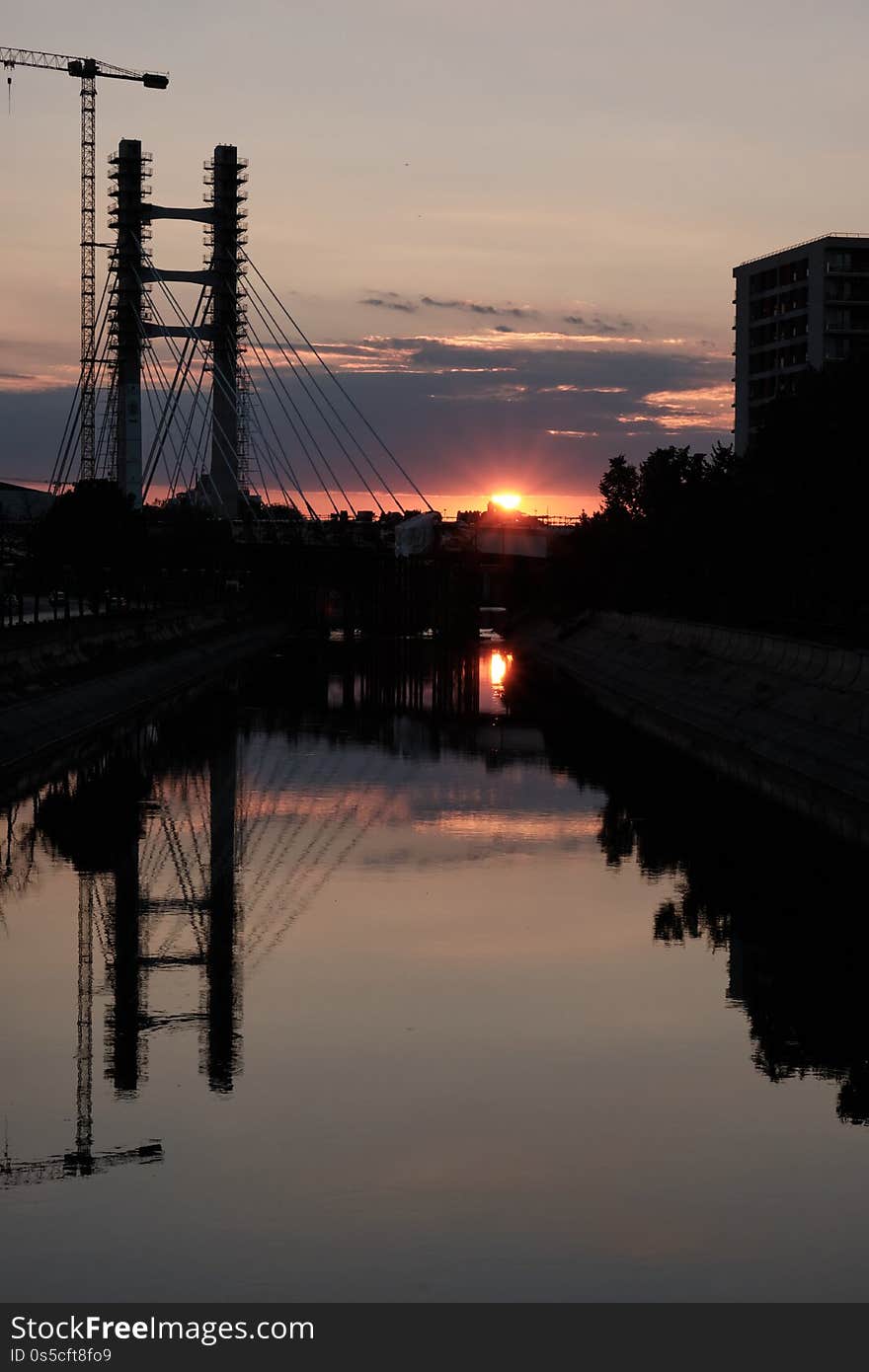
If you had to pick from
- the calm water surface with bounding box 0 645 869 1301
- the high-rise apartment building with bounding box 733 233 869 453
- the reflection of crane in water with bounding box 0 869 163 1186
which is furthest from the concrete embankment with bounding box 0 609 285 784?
the high-rise apartment building with bounding box 733 233 869 453

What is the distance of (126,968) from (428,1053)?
6999 mm

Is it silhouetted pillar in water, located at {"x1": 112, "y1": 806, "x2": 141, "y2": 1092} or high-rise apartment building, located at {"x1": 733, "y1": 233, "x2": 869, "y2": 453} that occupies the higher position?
high-rise apartment building, located at {"x1": 733, "y1": 233, "x2": 869, "y2": 453}

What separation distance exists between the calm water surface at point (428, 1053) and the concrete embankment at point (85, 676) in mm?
11576

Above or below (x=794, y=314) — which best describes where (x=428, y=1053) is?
below

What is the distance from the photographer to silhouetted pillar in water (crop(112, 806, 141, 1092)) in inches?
918

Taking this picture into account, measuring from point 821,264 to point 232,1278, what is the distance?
165118 mm

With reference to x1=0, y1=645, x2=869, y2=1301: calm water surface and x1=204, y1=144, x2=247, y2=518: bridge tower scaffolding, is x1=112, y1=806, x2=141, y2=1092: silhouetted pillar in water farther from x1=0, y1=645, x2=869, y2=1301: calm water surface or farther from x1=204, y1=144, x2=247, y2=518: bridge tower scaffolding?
x1=204, y1=144, x2=247, y2=518: bridge tower scaffolding

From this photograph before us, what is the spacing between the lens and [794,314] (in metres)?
175

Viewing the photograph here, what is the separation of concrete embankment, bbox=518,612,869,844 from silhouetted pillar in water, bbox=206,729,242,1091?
13950mm

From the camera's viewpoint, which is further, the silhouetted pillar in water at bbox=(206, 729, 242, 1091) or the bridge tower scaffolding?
the bridge tower scaffolding

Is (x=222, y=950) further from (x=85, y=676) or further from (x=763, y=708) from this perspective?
(x=85, y=676)

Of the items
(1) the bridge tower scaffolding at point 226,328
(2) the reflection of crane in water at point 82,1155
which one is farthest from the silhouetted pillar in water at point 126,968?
(1) the bridge tower scaffolding at point 226,328

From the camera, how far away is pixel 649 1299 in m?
15.7

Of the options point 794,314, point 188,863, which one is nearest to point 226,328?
point 794,314
